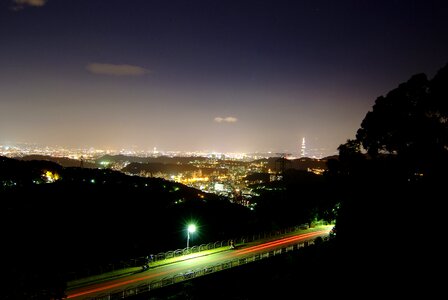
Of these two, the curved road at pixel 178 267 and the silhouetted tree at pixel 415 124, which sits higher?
the silhouetted tree at pixel 415 124

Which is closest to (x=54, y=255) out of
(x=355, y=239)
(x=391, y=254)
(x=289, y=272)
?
(x=289, y=272)

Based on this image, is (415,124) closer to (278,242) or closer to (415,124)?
(415,124)

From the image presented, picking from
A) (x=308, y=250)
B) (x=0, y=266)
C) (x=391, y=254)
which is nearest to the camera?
(x=0, y=266)

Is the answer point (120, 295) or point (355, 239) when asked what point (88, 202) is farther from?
point (355, 239)

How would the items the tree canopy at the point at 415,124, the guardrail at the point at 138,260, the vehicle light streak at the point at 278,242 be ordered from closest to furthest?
the guardrail at the point at 138,260 < the tree canopy at the point at 415,124 < the vehicle light streak at the point at 278,242

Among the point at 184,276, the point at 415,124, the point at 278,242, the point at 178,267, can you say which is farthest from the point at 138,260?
the point at 415,124

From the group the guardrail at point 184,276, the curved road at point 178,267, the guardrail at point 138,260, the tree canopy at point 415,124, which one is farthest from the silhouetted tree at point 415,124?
the guardrail at point 138,260

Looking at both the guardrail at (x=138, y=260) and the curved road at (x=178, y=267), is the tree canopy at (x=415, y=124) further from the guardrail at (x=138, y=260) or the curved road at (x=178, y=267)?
the guardrail at (x=138, y=260)

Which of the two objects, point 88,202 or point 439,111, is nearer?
point 439,111

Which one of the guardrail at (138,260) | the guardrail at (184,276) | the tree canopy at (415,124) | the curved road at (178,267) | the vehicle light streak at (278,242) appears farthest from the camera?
the vehicle light streak at (278,242)
